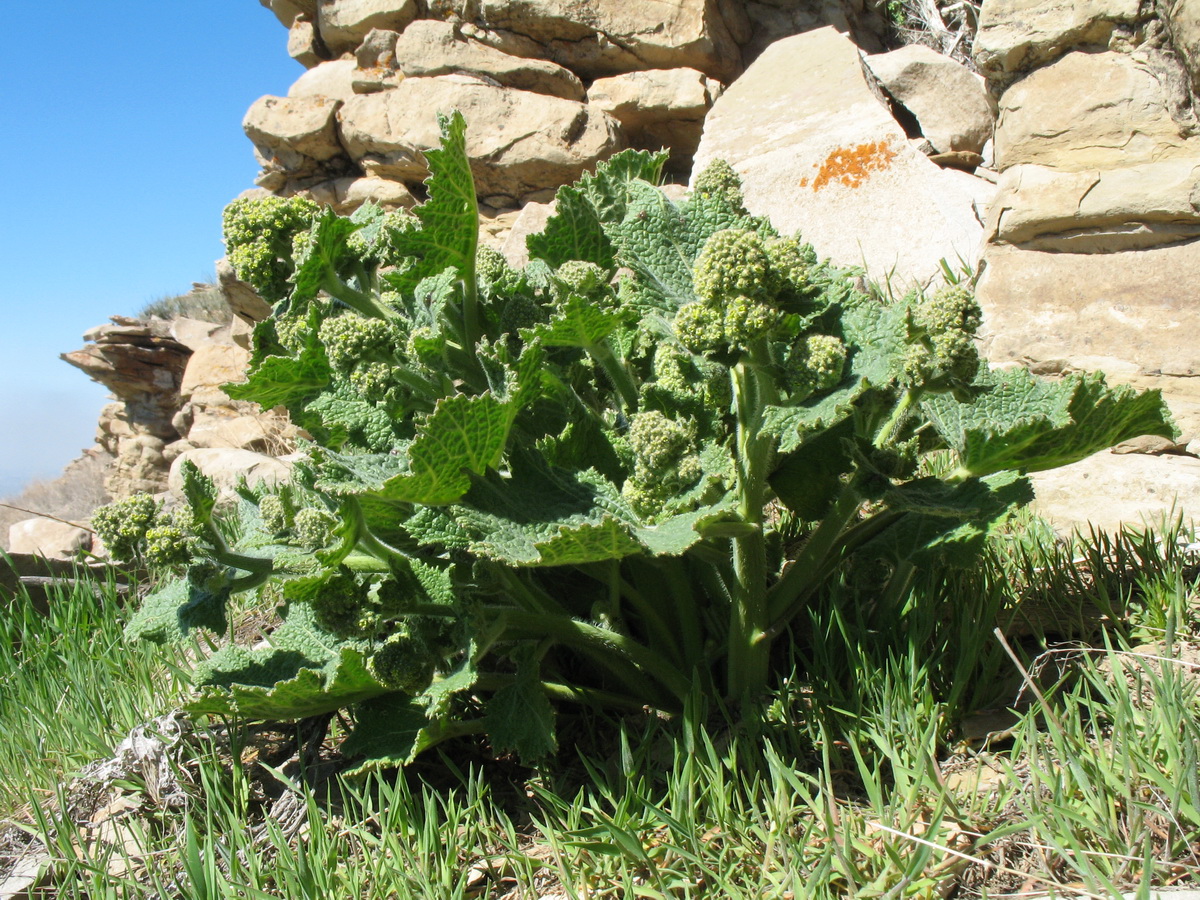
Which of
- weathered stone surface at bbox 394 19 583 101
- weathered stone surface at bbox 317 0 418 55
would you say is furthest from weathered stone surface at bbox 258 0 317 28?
weathered stone surface at bbox 394 19 583 101

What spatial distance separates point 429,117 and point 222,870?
901 centimetres

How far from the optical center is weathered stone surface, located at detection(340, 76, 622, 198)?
8.98 meters

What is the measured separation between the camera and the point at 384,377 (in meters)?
1.70

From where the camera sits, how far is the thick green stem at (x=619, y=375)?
70.7 inches

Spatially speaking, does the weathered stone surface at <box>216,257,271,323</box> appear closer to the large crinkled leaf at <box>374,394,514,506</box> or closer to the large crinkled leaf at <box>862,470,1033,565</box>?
the large crinkled leaf at <box>374,394,514,506</box>

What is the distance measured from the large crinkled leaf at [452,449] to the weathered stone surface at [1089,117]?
10.5 ft

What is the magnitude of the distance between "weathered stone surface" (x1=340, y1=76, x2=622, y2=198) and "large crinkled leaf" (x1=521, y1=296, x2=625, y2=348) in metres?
7.67

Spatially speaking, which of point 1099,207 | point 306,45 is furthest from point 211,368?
point 1099,207

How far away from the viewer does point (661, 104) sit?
880 centimetres

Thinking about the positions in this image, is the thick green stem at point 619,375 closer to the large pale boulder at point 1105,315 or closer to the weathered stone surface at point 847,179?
the large pale boulder at point 1105,315

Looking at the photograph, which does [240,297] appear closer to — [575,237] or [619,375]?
[575,237]

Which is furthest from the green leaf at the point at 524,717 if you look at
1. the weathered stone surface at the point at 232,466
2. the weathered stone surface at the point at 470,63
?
the weathered stone surface at the point at 470,63

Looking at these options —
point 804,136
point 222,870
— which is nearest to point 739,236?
point 222,870

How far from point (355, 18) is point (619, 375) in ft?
33.8
